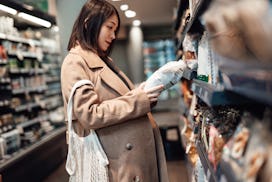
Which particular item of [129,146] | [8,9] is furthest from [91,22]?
[8,9]

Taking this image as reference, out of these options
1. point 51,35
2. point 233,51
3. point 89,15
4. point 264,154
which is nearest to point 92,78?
point 89,15

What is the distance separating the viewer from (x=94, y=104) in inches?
62.4

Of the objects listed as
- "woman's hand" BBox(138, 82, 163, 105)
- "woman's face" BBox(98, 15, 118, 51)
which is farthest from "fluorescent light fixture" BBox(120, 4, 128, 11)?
"woman's hand" BBox(138, 82, 163, 105)

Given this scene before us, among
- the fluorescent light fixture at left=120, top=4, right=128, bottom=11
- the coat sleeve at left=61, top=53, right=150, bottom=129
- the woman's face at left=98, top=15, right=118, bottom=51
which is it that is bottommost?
the coat sleeve at left=61, top=53, right=150, bottom=129

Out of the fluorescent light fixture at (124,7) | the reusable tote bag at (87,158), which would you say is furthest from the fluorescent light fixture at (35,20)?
the reusable tote bag at (87,158)

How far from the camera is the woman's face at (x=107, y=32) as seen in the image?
1.75 metres

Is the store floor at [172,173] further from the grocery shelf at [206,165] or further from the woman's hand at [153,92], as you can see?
the woman's hand at [153,92]

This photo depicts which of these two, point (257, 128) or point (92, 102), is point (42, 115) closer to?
point (92, 102)

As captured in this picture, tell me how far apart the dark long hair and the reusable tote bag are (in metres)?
0.42

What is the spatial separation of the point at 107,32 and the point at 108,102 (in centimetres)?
40

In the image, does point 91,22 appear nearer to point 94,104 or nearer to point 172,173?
point 94,104

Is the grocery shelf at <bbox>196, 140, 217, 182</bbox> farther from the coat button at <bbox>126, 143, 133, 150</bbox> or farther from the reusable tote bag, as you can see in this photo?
the reusable tote bag

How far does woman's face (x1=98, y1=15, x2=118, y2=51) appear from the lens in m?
1.75

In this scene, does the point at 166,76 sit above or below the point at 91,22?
below
